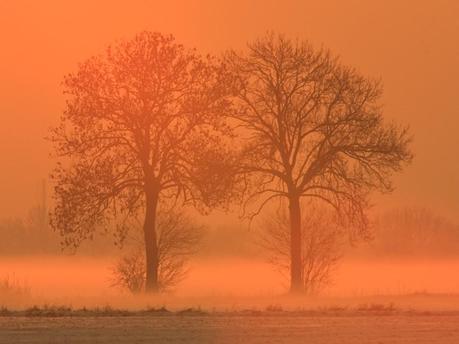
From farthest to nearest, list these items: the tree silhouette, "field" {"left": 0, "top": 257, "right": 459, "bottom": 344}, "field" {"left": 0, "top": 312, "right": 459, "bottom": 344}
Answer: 1. the tree silhouette
2. "field" {"left": 0, "top": 257, "right": 459, "bottom": 344}
3. "field" {"left": 0, "top": 312, "right": 459, "bottom": 344}

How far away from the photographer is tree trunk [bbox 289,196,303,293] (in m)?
54.1

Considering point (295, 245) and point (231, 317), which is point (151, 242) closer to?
point (295, 245)

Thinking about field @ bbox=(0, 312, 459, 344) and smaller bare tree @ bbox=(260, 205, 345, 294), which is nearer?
field @ bbox=(0, 312, 459, 344)

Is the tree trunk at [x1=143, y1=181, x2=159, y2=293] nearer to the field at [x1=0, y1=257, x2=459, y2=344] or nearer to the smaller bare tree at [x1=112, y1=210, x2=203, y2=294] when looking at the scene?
the smaller bare tree at [x1=112, y1=210, x2=203, y2=294]

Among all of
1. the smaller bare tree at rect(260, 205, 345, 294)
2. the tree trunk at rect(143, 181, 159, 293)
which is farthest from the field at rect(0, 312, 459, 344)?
the smaller bare tree at rect(260, 205, 345, 294)

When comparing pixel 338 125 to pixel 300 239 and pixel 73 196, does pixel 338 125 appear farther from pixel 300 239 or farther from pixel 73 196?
pixel 73 196

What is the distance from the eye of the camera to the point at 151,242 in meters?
53.7

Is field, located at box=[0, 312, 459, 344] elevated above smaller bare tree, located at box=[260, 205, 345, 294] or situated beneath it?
situated beneath

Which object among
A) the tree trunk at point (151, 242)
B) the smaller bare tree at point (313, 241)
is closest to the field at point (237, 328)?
the tree trunk at point (151, 242)

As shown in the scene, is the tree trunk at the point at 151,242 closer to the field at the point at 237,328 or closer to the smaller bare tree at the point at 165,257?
the smaller bare tree at the point at 165,257

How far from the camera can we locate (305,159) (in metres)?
56.1

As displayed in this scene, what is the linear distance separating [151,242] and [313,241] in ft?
24.2

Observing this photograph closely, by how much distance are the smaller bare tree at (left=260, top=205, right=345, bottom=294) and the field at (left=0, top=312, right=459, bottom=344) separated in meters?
14.8

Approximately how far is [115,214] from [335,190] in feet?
32.4
